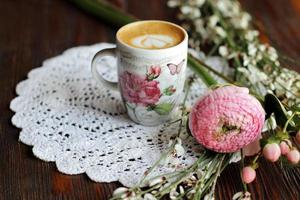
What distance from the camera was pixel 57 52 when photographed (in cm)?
86

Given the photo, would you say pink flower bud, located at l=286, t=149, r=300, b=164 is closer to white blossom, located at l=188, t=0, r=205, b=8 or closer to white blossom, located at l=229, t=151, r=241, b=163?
white blossom, located at l=229, t=151, r=241, b=163

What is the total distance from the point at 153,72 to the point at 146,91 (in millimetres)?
31

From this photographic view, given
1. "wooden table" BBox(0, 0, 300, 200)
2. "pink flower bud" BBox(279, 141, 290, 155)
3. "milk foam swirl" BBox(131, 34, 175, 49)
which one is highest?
"milk foam swirl" BBox(131, 34, 175, 49)

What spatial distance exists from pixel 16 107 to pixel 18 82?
8cm

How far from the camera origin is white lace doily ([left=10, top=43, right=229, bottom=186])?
1.91 ft

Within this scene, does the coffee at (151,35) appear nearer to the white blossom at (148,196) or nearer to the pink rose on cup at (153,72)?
the pink rose on cup at (153,72)

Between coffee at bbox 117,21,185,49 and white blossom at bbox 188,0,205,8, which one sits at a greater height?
coffee at bbox 117,21,185,49

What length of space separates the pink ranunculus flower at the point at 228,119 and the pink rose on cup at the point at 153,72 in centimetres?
8

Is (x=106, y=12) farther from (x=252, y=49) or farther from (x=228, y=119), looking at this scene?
(x=228, y=119)

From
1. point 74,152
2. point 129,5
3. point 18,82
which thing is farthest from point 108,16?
point 74,152

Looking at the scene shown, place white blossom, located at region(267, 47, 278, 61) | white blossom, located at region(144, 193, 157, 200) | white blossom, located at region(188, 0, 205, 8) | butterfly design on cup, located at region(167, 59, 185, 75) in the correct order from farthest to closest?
white blossom, located at region(188, 0, 205, 8), white blossom, located at region(267, 47, 278, 61), butterfly design on cup, located at region(167, 59, 185, 75), white blossom, located at region(144, 193, 157, 200)

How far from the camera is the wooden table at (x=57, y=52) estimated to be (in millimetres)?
557

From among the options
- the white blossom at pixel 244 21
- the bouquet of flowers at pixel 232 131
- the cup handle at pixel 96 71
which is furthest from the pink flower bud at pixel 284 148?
the white blossom at pixel 244 21

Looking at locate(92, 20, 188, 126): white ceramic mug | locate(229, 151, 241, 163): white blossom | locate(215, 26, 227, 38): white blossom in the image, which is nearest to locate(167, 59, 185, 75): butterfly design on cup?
locate(92, 20, 188, 126): white ceramic mug
